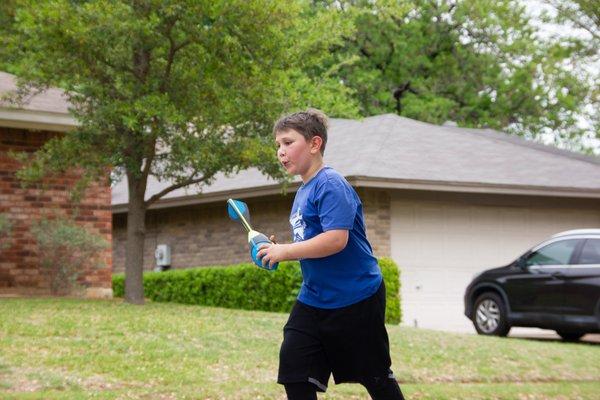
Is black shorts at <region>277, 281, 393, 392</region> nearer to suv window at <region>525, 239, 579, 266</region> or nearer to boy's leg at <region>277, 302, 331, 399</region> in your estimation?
boy's leg at <region>277, 302, 331, 399</region>

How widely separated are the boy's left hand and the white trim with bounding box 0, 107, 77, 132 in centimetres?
1259

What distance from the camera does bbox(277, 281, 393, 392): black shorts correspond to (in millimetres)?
5887

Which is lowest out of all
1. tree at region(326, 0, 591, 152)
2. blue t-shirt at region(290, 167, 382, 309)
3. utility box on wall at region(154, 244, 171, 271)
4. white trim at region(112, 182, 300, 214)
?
blue t-shirt at region(290, 167, 382, 309)

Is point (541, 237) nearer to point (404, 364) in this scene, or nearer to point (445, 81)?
point (404, 364)

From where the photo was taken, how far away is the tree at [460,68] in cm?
3691

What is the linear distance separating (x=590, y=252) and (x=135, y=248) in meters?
6.96

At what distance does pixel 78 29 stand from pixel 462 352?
6770mm

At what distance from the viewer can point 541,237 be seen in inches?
893

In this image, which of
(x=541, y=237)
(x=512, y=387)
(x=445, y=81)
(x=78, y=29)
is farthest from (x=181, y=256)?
(x=445, y=81)

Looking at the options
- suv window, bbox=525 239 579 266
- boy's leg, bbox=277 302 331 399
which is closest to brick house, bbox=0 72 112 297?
suv window, bbox=525 239 579 266

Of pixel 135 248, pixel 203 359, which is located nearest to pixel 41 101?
pixel 135 248

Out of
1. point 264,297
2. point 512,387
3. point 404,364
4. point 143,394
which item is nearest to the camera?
point 143,394

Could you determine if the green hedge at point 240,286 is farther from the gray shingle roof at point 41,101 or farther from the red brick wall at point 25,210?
the gray shingle roof at point 41,101

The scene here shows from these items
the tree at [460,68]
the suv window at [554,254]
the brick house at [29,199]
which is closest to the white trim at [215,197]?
the brick house at [29,199]
